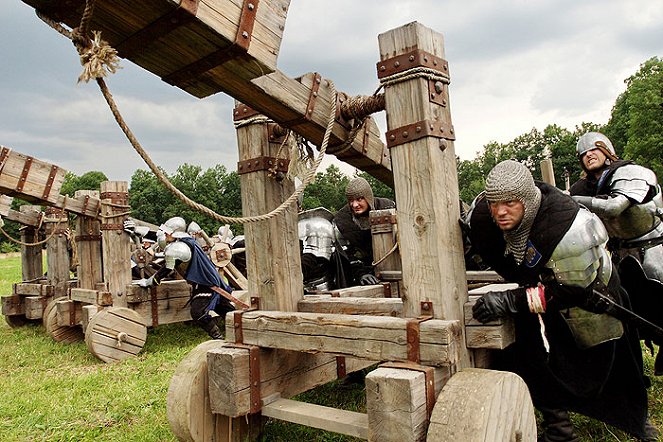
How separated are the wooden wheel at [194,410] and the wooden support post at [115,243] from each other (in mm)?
4475

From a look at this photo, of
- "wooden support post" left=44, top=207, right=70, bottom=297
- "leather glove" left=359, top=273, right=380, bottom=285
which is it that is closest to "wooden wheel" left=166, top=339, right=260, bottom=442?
"leather glove" left=359, top=273, right=380, bottom=285

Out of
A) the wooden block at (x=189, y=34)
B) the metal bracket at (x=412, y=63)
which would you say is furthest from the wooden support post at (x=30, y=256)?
the metal bracket at (x=412, y=63)

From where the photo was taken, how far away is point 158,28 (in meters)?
2.06

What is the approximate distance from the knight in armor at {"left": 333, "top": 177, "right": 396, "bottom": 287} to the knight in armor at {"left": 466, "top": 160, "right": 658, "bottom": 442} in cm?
223

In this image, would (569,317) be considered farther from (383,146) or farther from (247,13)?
(247,13)

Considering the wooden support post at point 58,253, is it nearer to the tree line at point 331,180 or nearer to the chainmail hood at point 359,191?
the chainmail hood at point 359,191

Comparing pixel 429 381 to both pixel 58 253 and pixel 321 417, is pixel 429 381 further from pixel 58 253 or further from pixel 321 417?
pixel 58 253

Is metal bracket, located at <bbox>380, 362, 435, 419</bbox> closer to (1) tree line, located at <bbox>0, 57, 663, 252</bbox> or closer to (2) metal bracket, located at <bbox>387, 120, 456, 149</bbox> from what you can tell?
(2) metal bracket, located at <bbox>387, 120, 456, 149</bbox>

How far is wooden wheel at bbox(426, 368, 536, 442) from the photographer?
2037 mm

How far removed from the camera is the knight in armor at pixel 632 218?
139 inches

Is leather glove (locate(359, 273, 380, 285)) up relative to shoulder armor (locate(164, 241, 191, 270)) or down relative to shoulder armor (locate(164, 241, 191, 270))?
down

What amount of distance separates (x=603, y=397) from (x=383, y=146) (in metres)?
2.10

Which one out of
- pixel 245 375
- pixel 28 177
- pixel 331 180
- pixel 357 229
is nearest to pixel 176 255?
pixel 28 177

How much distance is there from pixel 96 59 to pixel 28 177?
526 cm
